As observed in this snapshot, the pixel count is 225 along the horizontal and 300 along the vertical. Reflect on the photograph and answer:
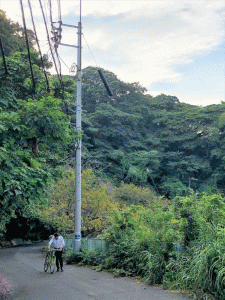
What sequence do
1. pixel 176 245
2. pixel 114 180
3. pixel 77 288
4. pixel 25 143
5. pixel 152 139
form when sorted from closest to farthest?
pixel 176 245 < pixel 77 288 < pixel 25 143 < pixel 114 180 < pixel 152 139

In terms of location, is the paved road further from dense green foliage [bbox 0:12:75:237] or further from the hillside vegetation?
dense green foliage [bbox 0:12:75:237]

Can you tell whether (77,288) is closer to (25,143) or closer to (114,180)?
(25,143)

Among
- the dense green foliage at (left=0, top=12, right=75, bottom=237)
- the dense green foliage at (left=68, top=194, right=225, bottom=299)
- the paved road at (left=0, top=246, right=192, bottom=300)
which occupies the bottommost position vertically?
the paved road at (left=0, top=246, right=192, bottom=300)

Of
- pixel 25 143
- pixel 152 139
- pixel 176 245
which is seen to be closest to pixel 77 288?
pixel 176 245

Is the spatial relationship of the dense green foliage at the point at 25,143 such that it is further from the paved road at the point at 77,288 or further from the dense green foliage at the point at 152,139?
the dense green foliage at the point at 152,139

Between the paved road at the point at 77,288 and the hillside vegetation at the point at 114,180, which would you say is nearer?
the hillside vegetation at the point at 114,180

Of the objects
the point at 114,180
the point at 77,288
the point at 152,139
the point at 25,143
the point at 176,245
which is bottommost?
the point at 77,288

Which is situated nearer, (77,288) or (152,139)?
(77,288)

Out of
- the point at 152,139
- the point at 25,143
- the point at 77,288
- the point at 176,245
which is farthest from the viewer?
the point at 152,139

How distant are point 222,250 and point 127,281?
158 inches

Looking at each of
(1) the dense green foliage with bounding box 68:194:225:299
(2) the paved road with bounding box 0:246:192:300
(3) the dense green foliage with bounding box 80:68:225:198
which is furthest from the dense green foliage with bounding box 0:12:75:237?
(3) the dense green foliage with bounding box 80:68:225:198

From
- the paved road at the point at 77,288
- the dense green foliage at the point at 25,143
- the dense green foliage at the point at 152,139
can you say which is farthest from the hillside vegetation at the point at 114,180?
the paved road at the point at 77,288

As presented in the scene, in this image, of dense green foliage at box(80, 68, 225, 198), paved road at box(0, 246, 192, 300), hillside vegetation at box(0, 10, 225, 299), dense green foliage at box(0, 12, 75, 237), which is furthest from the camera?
dense green foliage at box(80, 68, 225, 198)

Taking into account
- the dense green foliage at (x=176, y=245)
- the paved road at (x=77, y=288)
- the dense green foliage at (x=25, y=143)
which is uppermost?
the dense green foliage at (x=25, y=143)
